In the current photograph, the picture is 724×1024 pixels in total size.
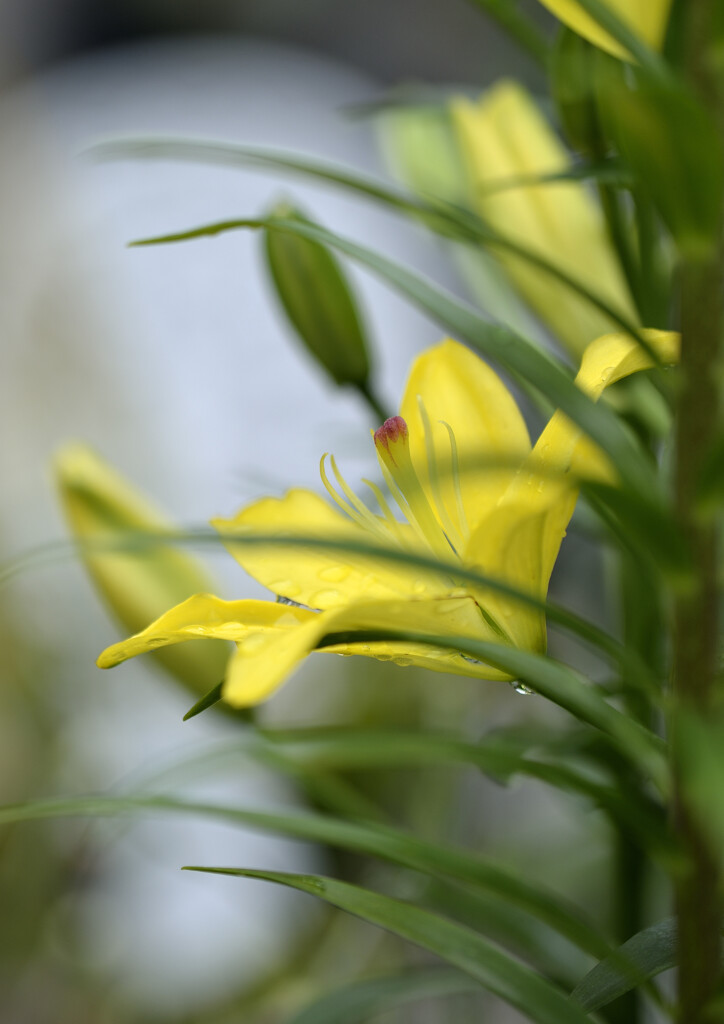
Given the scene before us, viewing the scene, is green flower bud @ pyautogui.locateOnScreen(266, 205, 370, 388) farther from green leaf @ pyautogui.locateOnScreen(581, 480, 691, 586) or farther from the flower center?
green leaf @ pyautogui.locateOnScreen(581, 480, 691, 586)

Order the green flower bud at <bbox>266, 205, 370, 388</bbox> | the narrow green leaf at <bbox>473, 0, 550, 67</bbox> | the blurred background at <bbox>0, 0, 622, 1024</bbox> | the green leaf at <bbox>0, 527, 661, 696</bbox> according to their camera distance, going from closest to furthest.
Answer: the green leaf at <bbox>0, 527, 661, 696</bbox> < the narrow green leaf at <bbox>473, 0, 550, 67</bbox> < the green flower bud at <bbox>266, 205, 370, 388</bbox> < the blurred background at <bbox>0, 0, 622, 1024</bbox>

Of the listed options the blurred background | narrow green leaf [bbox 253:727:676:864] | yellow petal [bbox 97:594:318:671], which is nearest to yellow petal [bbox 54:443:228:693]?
narrow green leaf [bbox 253:727:676:864]

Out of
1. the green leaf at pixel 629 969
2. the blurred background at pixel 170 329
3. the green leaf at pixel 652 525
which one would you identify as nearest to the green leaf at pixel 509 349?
the green leaf at pixel 652 525

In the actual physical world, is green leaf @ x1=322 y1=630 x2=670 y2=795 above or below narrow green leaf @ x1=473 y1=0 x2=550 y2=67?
below

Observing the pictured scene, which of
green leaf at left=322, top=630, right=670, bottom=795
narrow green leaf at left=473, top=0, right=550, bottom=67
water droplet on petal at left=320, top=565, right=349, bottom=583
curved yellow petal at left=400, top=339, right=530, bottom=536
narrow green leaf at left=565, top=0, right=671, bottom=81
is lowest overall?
green leaf at left=322, top=630, right=670, bottom=795

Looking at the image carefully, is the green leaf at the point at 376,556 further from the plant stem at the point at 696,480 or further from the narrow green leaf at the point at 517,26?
the narrow green leaf at the point at 517,26

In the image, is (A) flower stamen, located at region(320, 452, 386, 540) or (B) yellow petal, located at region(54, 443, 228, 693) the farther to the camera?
(B) yellow petal, located at region(54, 443, 228, 693)

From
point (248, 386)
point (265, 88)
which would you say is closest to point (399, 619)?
point (248, 386)

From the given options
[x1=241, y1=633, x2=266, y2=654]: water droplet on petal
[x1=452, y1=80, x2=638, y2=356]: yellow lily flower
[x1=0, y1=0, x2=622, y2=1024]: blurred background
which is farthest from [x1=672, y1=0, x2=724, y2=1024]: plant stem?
[x1=0, y1=0, x2=622, y2=1024]: blurred background

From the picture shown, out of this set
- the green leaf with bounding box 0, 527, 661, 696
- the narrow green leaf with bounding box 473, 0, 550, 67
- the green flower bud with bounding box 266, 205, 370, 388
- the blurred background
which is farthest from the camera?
the blurred background
